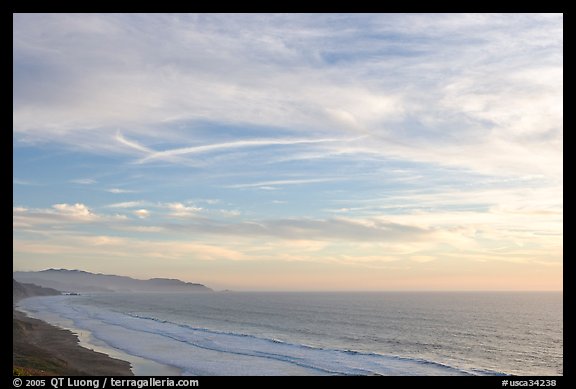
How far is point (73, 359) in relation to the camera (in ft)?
169

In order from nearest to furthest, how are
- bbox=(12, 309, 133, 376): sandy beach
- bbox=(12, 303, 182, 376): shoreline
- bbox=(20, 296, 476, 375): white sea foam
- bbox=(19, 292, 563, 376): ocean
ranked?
bbox=(12, 309, 133, 376): sandy beach < bbox=(12, 303, 182, 376): shoreline < bbox=(20, 296, 476, 375): white sea foam < bbox=(19, 292, 563, 376): ocean

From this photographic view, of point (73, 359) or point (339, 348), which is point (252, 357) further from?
point (73, 359)

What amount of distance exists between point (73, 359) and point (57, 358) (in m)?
1.84

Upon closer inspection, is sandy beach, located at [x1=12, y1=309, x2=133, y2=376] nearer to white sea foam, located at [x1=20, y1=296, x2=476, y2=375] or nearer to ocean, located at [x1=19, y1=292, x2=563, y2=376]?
ocean, located at [x1=19, y1=292, x2=563, y2=376]

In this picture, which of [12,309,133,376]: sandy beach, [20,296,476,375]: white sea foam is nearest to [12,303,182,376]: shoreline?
[12,309,133,376]: sandy beach

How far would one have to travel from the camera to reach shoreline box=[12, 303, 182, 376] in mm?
44069

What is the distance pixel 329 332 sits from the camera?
90938mm

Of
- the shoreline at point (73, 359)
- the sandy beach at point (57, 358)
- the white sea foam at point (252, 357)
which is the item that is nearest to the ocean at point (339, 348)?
the white sea foam at point (252, 357)

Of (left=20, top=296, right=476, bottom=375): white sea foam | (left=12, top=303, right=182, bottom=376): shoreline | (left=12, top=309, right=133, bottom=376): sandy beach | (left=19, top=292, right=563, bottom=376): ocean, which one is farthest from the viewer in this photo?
(left=19, top=292, right=563, bottom=376): ocean
